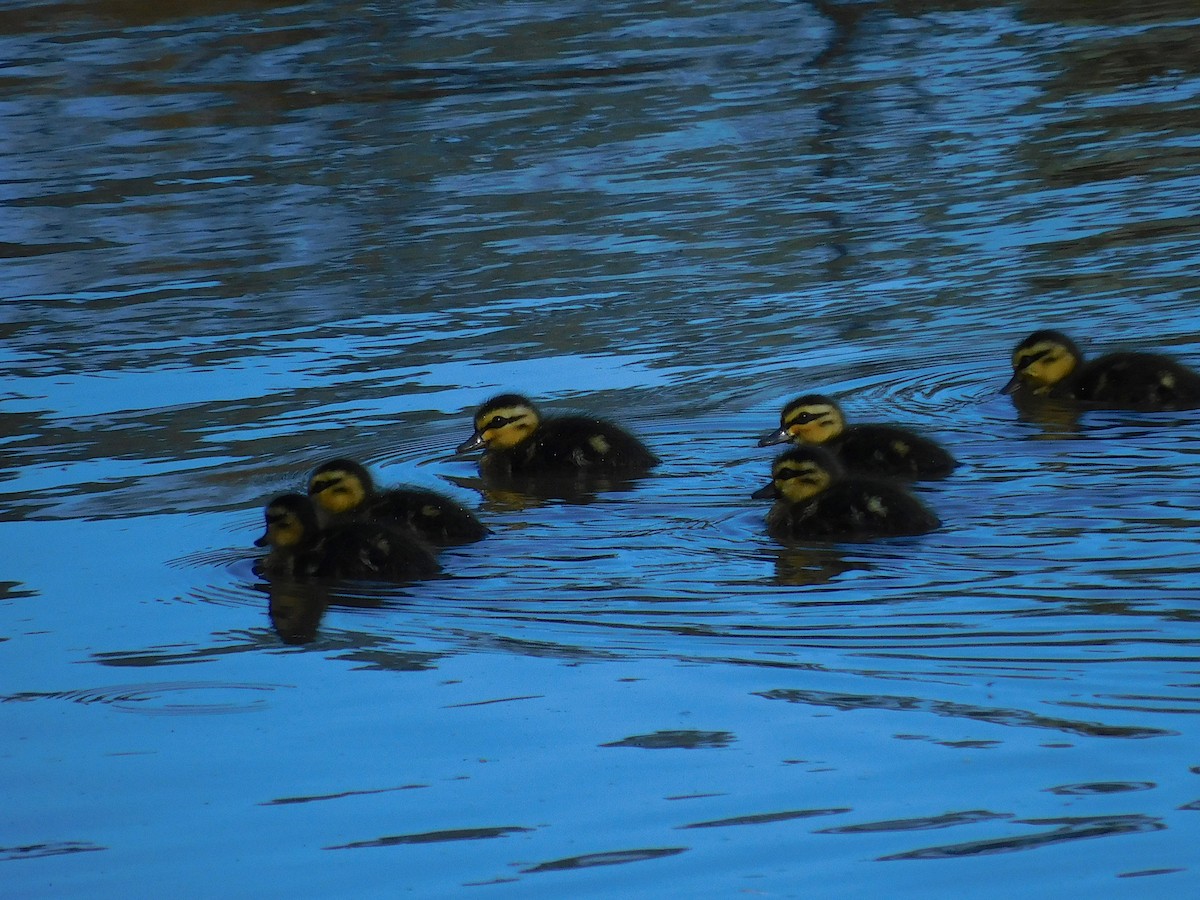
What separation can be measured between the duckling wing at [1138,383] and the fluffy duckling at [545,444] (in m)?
1.62

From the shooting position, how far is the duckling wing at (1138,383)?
7156 millimetres

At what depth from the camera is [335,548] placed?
19.8ft

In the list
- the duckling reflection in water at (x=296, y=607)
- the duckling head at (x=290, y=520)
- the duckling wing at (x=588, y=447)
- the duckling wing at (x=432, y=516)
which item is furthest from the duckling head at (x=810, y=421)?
the duckling reflection in water at (x=296, y=607)

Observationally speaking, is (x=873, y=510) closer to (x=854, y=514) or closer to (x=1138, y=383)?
(x=854, y=514)

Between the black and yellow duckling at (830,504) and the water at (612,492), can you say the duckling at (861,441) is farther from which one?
the black and yellow duckling at (830,504)

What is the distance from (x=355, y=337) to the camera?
30.0 ft

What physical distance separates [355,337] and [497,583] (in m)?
3.58

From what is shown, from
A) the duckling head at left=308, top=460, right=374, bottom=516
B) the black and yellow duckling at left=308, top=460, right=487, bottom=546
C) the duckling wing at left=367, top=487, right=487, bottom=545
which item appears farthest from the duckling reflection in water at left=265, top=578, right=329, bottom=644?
the duckling head at left=308, top=460, right=374, bottom=516

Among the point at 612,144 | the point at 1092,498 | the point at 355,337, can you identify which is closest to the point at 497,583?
the point at 1092,498

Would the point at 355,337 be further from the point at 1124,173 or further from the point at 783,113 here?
the point at 783,113

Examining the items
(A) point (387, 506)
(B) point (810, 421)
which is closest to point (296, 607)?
(A) point (387, 506)

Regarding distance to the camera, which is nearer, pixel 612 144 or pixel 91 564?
pixel 91 564

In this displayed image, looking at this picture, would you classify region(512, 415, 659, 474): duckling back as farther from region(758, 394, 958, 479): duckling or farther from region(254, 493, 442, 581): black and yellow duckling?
region(254, 493, 442, 581): black and yellow duckling

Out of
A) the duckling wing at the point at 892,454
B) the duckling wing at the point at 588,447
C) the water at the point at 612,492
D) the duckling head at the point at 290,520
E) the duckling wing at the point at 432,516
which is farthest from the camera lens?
the duckling wing at the point at 588,447
